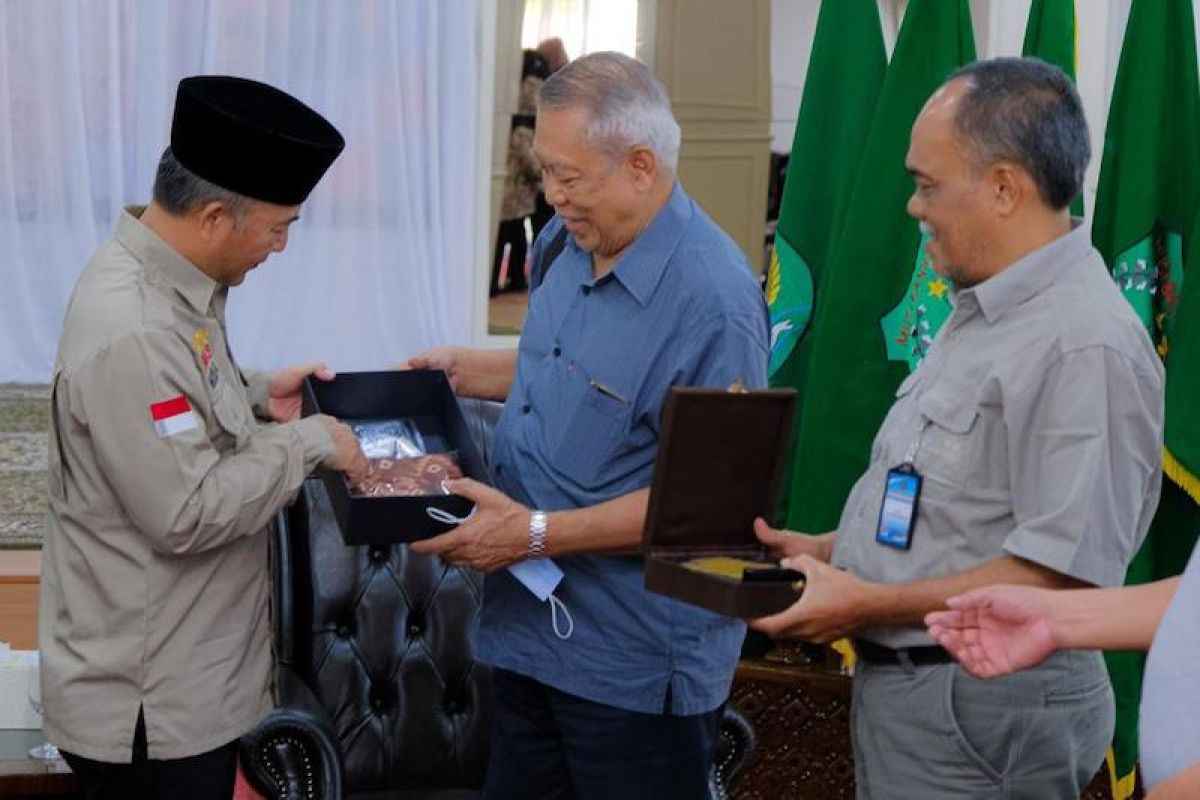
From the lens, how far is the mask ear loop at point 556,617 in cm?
231

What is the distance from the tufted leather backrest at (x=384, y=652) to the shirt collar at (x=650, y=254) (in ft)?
3.06

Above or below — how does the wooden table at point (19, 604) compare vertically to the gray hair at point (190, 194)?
below

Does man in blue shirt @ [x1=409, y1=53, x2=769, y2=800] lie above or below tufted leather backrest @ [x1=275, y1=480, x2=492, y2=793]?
above

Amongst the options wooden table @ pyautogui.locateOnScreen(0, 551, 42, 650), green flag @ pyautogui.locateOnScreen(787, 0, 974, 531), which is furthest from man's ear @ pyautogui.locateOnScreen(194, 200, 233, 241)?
wooden table @ pyautogui.locateOnScreen(0, 551, 42, 650)

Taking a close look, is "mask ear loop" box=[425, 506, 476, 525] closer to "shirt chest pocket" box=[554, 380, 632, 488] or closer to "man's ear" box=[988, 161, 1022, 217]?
"shirt chest pocket" box=[554, 380, 632, 488]

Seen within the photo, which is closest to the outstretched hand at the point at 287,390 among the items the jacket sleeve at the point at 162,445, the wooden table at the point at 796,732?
the jacket sleeve at the point at 162,445

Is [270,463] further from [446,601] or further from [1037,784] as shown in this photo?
[1037,784]

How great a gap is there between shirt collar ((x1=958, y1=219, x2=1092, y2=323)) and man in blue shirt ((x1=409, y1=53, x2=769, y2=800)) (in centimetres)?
37

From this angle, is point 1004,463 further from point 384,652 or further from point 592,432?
point 384,652

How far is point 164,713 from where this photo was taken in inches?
88.8

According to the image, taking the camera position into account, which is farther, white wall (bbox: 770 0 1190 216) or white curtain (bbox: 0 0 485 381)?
white curtain (bbox: 0 0 485 381)

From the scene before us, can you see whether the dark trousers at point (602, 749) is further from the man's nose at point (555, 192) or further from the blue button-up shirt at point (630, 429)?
the man's nose at point (555, 192)

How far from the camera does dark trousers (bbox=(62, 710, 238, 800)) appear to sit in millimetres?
2273

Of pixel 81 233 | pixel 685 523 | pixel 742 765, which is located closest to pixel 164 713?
pixel 685 523
